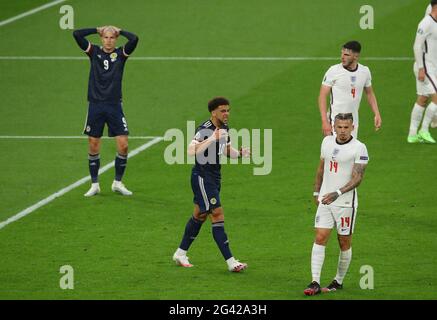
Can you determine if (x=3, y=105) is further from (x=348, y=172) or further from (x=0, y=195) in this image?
(x=348, y=172)

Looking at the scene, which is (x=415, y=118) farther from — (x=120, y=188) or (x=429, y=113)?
(x=120, y=188)

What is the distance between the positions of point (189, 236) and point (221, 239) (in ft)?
1.75

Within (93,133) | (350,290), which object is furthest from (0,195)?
(350,290)

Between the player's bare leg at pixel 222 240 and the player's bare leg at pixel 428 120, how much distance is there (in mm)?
8465

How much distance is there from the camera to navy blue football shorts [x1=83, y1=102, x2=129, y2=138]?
63.0 feet

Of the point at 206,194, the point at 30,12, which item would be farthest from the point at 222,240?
the point at 30,12

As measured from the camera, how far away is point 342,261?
13.9 m

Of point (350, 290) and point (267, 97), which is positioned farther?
point (267, 97)

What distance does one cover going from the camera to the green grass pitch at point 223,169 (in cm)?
1488

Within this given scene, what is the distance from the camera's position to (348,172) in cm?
1373

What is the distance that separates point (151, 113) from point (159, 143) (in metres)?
2.21
